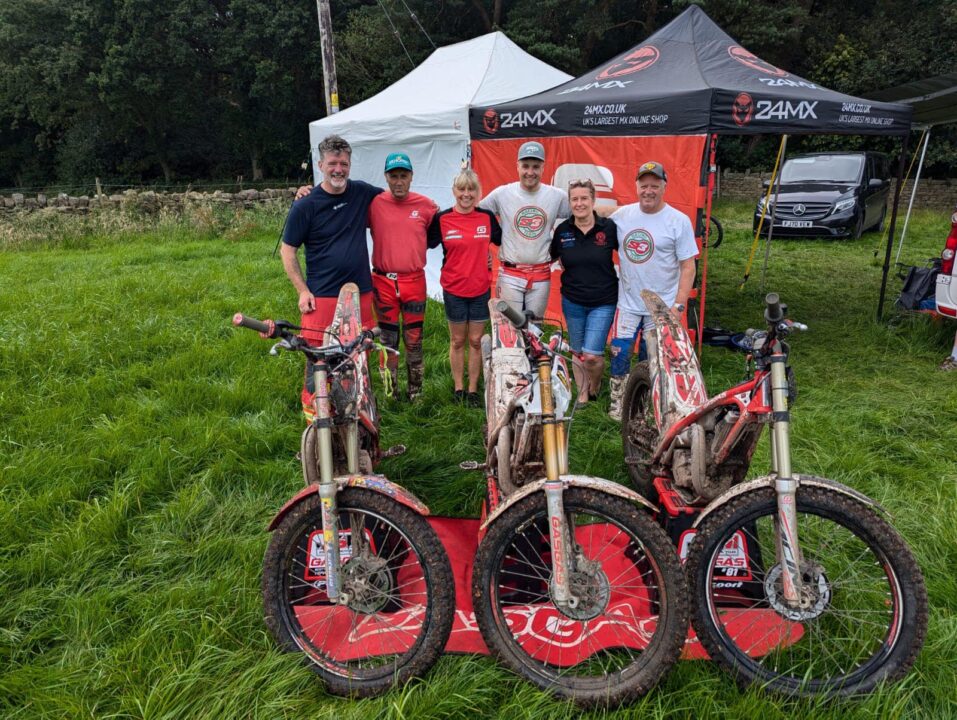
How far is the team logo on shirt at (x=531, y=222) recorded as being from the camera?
4.25 meters

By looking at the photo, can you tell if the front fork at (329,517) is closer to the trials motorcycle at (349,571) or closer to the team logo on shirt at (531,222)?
the trials motorcycle at (349,571)

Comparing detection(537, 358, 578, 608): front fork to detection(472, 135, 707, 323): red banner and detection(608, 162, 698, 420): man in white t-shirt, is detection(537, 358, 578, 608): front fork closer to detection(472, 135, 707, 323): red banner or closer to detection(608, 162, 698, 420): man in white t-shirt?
detection(608, 162, 698, 420): man in white t-shirt

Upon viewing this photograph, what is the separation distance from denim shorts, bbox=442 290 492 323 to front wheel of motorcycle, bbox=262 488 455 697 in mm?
2252

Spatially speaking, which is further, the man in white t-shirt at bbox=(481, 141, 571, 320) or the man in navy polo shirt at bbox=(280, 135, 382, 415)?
the man in white t-shirt at bbox=(481, 141, 571, 320)

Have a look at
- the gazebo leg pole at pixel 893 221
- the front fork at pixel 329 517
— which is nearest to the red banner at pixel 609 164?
the gazebo leg pole at pixel 893 221

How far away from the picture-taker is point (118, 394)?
178 inches

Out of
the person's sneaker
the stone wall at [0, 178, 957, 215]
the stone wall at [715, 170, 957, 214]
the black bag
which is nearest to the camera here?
the person's sneaker

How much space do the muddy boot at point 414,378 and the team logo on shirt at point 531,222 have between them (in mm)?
1241

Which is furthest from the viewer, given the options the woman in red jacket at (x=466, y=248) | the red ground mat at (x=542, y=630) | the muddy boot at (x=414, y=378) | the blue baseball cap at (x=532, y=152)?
the muddy boot at (x=414, y=378)

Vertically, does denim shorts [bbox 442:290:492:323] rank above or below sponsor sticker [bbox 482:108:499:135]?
below

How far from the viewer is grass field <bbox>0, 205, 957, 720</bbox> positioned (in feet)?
6.72

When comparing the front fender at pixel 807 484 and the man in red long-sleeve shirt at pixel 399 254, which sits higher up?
the man in red long-sleeve shirt at pixel 399 254

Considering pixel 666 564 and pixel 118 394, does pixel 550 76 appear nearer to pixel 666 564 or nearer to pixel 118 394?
pixel 118 394

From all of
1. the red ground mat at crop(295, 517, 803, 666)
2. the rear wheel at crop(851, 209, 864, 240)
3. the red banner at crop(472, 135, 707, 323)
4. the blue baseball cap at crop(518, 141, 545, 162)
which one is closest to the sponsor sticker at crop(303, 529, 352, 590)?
the red ground mat at crop(295, 517, 803, 666)
